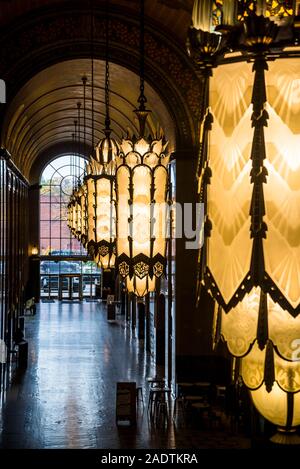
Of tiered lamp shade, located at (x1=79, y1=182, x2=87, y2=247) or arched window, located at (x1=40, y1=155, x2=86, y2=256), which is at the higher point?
arched window, located at (x1=40, y1=155, x2=86, y2=256)

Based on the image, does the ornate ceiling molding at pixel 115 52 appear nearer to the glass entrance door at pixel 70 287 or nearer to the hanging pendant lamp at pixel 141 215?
the hanging pendant lamp at pixel 141 215

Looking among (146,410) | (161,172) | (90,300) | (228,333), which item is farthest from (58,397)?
(90,300)

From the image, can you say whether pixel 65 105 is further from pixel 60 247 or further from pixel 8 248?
pixel 60 247

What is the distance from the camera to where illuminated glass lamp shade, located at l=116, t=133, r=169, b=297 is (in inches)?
252

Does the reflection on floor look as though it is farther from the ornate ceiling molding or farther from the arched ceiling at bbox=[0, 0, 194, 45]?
the arched ceiling at bbox=[0, 0, 194, 45]

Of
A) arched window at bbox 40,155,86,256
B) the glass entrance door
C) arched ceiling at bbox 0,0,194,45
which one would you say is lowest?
the glass entrance door

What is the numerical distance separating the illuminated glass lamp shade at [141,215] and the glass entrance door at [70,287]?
40.2 metres

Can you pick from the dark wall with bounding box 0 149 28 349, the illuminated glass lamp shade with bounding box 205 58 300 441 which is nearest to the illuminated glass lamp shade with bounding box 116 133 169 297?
the illuminated glass lamp shade with bounding box 205 58 300 441

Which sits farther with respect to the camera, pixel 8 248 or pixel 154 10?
pixel 8 248

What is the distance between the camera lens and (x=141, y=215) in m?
6.65

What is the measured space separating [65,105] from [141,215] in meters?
21.2

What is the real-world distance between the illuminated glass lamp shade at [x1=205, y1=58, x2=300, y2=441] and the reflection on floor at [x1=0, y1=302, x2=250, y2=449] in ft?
39.4

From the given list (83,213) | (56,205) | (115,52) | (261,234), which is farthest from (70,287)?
(261,234)

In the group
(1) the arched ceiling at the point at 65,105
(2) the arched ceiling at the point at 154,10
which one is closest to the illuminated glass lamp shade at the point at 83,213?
(1) the arched ceiling at the point at 65,105
